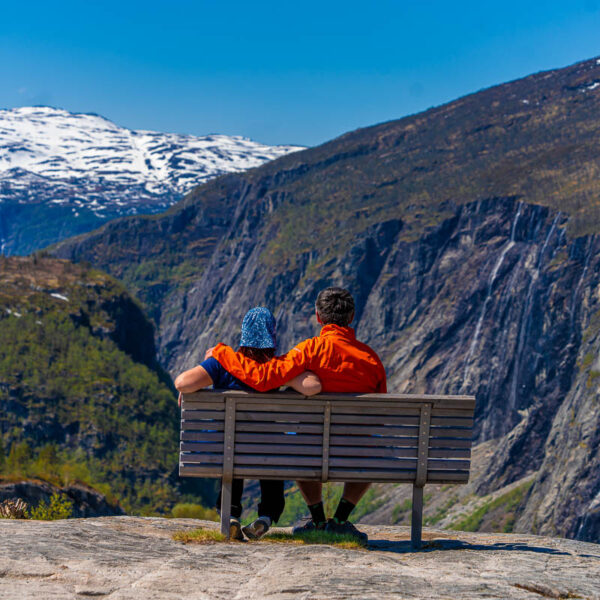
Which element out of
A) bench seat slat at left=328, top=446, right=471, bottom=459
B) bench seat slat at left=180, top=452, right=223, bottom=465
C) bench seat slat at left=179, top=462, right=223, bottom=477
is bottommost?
bench seat slat at left=179, top=462, right=223, bottom=477

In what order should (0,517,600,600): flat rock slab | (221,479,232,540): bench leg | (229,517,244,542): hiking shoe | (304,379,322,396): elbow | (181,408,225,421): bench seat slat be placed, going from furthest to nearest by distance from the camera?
(229,517,244,542): hiking shoe, (221,479,232,540): bench leg, (181,408,225,421): bench seat slat, (304,379,322,396): elbow, (0,517,600,600): flat rock slab

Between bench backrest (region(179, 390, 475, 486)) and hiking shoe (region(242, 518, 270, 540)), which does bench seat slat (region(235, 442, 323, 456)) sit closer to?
bench backrest (region(179, 390, 475, 486))

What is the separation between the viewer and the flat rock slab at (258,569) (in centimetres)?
1049

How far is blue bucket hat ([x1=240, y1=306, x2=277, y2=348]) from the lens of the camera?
14586 mm

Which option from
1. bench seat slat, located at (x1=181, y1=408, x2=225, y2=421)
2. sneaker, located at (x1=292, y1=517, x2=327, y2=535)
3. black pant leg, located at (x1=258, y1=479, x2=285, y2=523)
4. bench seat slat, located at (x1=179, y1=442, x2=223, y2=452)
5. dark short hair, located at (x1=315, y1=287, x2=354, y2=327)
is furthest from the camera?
black pant leg, located at (x1=258, y1=479, x2=285, y2=523)

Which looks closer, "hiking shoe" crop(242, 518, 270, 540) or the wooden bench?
the wooden bench

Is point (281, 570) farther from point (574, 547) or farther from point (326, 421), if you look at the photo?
point (574, 547)

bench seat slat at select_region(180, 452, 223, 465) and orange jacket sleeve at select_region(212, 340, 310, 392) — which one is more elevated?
orange jacket sleeve at select_region(212, 340, 310, 392)

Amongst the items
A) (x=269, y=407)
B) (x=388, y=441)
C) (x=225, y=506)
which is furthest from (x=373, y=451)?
(x=225, y=506)

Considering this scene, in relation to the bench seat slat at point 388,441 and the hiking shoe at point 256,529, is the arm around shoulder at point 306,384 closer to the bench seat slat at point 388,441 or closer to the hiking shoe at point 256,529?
the bench seat slat at point 388,441

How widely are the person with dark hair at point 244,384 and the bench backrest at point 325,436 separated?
0.22 metres

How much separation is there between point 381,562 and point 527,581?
200 cm

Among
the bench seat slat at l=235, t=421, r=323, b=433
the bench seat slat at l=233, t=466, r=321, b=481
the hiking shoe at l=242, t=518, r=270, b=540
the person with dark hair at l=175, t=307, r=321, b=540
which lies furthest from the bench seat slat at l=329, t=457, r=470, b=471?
the hiking shoe at l=242, t=518, r=270, b=540

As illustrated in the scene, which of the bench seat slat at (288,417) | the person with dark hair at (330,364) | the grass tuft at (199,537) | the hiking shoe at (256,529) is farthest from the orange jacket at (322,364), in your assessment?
the grass tuft at (199,537)
